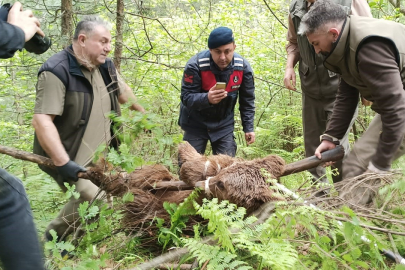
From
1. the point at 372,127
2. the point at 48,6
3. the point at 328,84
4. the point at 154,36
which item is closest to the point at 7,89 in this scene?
the point at 48,6

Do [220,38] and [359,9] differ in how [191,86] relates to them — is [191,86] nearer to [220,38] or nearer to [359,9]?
[220,38]

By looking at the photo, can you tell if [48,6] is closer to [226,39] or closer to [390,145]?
[226,39]

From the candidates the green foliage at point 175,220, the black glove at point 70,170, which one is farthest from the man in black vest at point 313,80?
the black glove at point 70,170

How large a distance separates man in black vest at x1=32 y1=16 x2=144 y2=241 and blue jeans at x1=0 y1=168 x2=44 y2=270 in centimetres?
162

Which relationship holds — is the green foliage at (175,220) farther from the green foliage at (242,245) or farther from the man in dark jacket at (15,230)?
the man in dark jacket at (15,230)

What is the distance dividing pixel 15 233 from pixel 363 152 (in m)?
3.07

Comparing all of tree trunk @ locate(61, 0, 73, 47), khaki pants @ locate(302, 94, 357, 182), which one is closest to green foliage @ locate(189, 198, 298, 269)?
khaki pants @ locate(302, 94, 357, 182)

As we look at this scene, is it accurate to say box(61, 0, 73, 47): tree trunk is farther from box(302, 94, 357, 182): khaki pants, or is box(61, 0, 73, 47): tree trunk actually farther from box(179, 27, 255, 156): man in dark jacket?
box(302, 94, 357, 182): khaki pants

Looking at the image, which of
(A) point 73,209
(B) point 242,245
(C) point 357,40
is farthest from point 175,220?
(C) point 357,40

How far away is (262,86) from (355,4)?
5.01m

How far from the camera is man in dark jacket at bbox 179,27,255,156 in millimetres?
4816

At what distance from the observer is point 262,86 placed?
9.45 m

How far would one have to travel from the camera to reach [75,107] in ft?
12.9

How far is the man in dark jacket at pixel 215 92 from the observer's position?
4.82m
